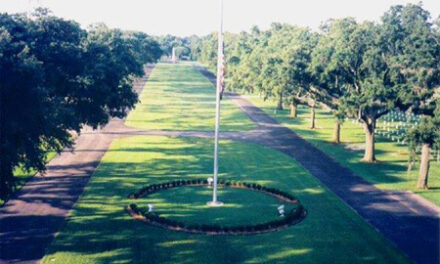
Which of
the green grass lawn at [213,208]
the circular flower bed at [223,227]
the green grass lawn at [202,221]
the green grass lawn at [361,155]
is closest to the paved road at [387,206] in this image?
the green grass lawn at [202,221]

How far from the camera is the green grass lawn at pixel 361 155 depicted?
41312 mm

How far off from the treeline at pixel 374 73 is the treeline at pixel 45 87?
762 inches

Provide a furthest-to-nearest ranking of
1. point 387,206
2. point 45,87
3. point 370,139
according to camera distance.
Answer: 1. point 370,139
2. point 387,206
3. point 45,87

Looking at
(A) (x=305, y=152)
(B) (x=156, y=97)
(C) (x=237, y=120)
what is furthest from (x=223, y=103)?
(A) (x=305, y=152)

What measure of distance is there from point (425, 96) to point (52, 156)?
121ft

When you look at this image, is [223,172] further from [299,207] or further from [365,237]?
[365,237]

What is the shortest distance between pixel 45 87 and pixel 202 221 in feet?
47.1

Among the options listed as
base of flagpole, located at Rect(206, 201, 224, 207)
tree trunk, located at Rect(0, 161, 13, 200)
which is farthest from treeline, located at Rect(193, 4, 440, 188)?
tree trunk, located at Rect(0, 161, 13, 200)

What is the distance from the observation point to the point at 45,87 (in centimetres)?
3200

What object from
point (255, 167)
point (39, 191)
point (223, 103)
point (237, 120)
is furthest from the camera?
point (223, 103)

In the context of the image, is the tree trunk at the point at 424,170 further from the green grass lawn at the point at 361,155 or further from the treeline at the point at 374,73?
the green grass lawn at the point at 361,155

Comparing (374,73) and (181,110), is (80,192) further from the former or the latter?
(181,110)

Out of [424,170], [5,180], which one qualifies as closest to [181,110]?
[424,170]

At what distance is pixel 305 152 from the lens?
175 feet
